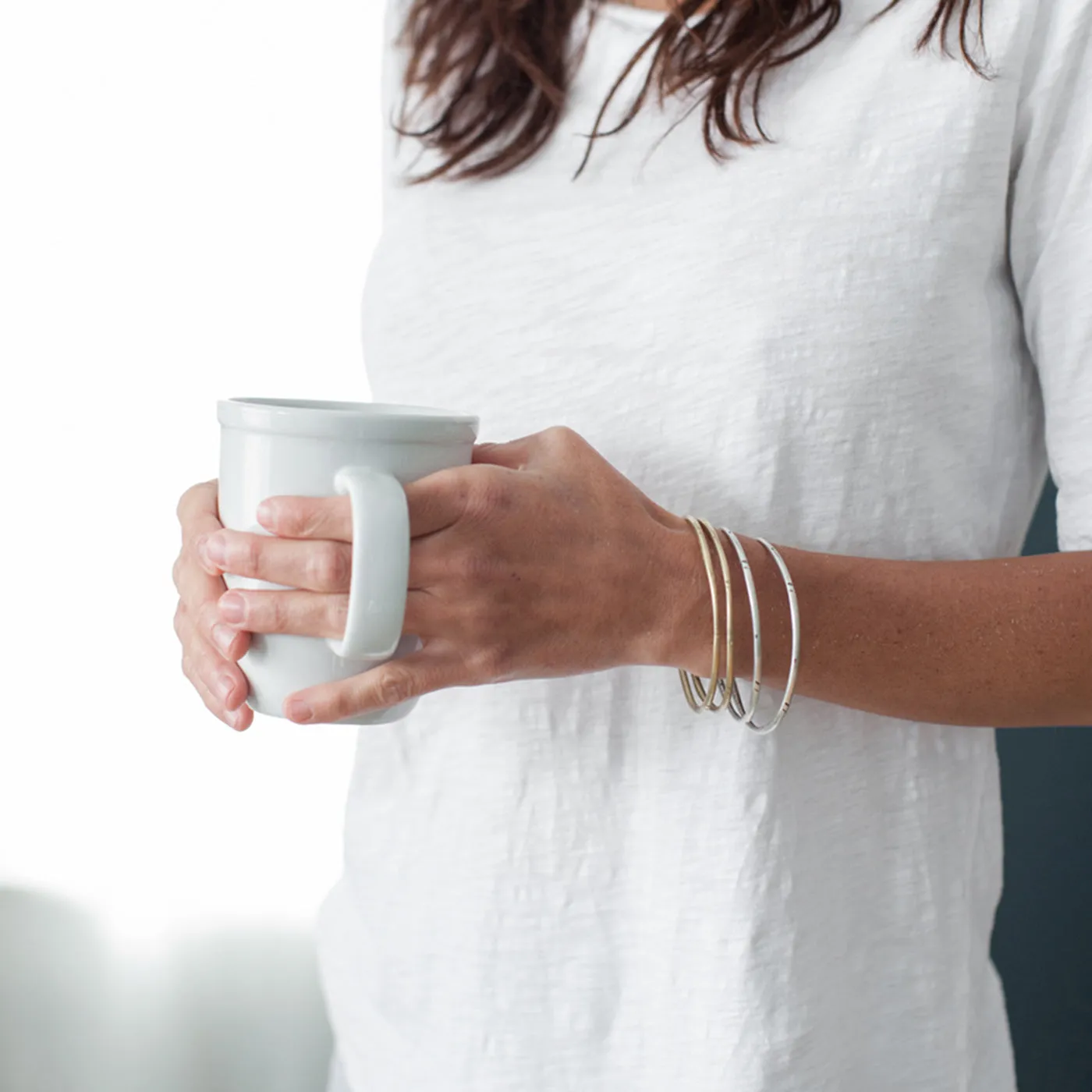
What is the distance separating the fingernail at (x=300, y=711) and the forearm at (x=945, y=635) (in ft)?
0.65

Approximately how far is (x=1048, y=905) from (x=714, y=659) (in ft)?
2.63

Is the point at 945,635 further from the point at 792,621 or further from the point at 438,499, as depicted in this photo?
the point at 438,499

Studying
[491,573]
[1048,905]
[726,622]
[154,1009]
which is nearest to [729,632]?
[726,622]

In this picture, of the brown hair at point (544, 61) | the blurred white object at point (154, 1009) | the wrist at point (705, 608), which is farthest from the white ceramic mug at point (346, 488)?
the blurred white object at point (154, 1009)

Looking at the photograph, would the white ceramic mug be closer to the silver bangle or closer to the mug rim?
the mug rim


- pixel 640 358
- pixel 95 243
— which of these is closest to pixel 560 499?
pixel 640 358

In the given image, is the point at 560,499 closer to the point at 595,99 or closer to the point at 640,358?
the point at 640,358

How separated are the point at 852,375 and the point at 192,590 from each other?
33 cm

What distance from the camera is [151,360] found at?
125 centimetres

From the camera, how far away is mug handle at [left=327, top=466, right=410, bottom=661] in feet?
1.22

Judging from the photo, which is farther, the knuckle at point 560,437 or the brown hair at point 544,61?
the brown hair at point 544,61

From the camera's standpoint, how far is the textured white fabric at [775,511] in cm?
54

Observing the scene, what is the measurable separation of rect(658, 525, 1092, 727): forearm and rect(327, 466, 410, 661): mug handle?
18 cm

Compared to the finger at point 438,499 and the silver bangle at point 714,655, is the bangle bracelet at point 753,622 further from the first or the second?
the finger at point 438,499
